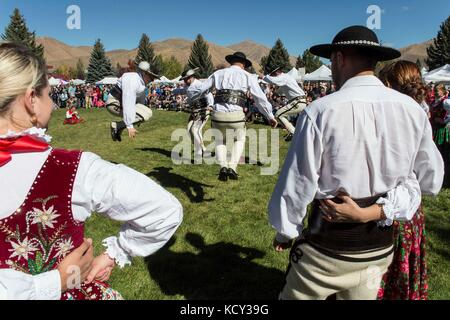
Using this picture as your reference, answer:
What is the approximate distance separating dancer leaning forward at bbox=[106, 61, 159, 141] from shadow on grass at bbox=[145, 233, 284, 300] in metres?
2.94

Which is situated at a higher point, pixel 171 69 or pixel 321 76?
pixel 171 69

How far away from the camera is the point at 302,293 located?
2.03 m

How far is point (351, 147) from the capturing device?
1838 millimetres

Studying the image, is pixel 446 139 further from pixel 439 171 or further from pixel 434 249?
pixel 439 171

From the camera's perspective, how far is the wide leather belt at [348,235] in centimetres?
195

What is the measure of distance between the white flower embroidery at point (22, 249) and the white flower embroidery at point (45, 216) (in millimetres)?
93

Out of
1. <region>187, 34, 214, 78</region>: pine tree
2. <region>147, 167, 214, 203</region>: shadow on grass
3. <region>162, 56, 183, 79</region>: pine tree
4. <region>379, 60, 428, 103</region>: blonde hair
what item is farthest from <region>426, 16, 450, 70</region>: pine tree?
<region>162, 56, 183, 79</region>: pine tree

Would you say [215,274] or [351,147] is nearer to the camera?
[351,147]

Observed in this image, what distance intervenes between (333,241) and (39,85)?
1578 millimetres

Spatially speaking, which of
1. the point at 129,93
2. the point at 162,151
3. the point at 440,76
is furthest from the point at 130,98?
the point at 440,76

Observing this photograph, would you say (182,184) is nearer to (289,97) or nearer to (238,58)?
(238,58)

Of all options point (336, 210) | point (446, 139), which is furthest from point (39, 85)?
point (446, 139)

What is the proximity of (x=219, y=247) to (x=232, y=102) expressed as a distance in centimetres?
256

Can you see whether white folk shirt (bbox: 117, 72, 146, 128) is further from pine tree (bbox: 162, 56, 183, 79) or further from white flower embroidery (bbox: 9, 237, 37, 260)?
pine tree (bbox: 162, 56, 183, 79)
